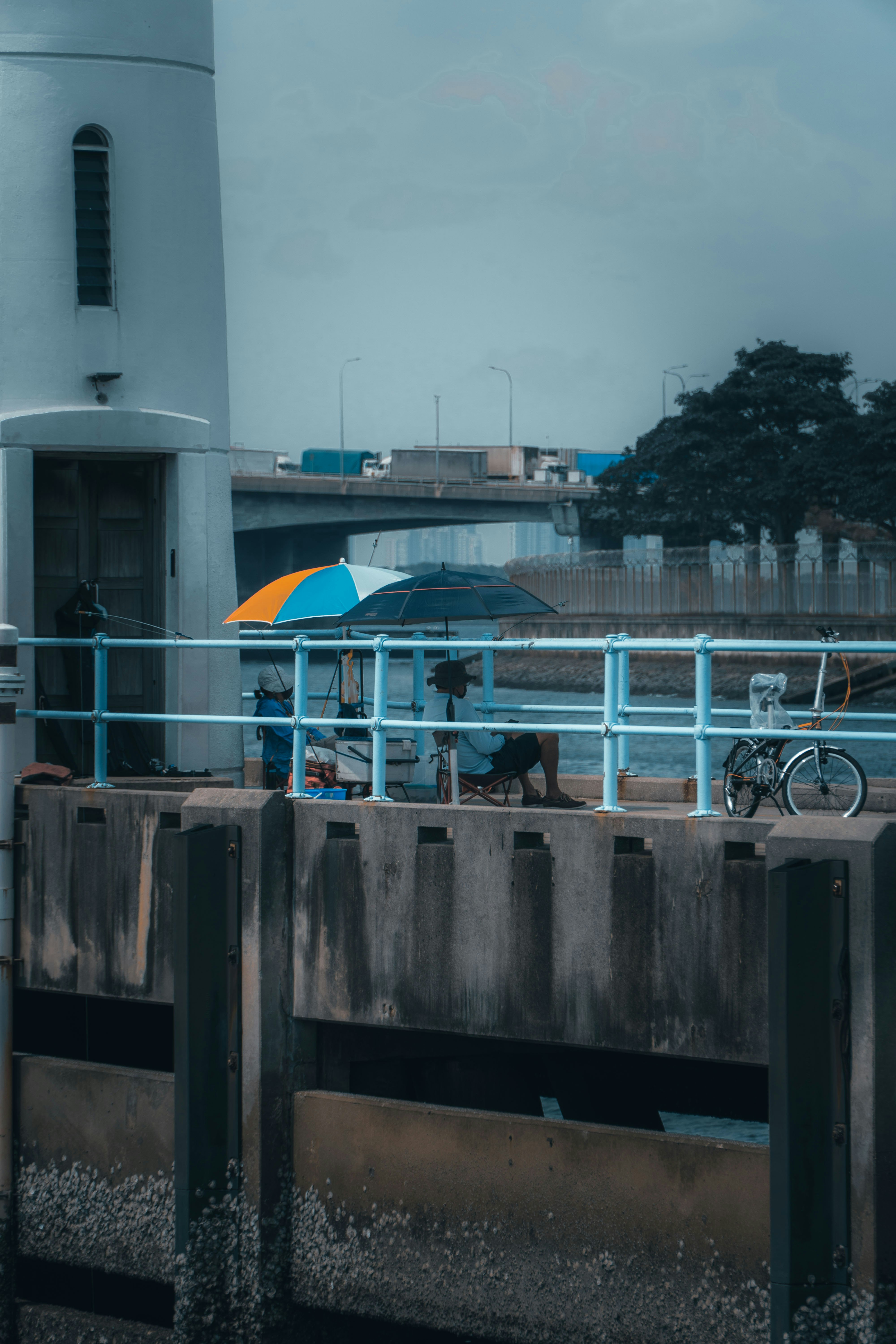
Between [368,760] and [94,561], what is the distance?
3711 millimetres

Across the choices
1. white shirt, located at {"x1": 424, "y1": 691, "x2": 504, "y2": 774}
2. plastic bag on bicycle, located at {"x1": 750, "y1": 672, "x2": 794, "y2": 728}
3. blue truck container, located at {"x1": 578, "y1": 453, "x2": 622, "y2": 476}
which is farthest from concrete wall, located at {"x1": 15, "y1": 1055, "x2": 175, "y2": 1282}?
blue truck container, located at {"x1": 578, "y1": 453, "x2": 622, "y2": 476}

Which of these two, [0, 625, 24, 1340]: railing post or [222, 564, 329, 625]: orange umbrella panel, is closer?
[0, 625, 24, 1340]: railing post

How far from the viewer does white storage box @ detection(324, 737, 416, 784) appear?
10.2 m

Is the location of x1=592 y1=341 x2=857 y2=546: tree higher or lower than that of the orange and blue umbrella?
higher

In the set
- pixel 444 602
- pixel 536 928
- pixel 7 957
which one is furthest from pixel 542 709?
pixel 7 957

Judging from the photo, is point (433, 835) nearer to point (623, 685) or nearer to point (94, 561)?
point (623, 685)

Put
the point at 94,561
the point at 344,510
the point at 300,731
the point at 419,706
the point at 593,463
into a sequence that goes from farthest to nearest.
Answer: the point at 593,463
the point at 344,510
the point at 94,561
the point at 419,706
the point at 300,731

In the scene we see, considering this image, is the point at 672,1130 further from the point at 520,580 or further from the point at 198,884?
the point at 520,580

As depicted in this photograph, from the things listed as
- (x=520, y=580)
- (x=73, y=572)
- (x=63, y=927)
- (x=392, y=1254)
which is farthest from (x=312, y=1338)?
(x=520, y=580)

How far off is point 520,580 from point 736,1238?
74.3m

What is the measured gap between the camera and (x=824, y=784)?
9.82 metres

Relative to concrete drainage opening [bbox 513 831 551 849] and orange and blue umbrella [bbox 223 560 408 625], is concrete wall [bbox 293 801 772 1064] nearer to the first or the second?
concrete drainage opening [bbox 513 831 551 849]

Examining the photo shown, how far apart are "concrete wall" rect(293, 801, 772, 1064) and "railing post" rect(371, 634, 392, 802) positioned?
0.33 meters

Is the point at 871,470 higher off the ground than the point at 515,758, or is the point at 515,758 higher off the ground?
Answer: the point at 871,470
